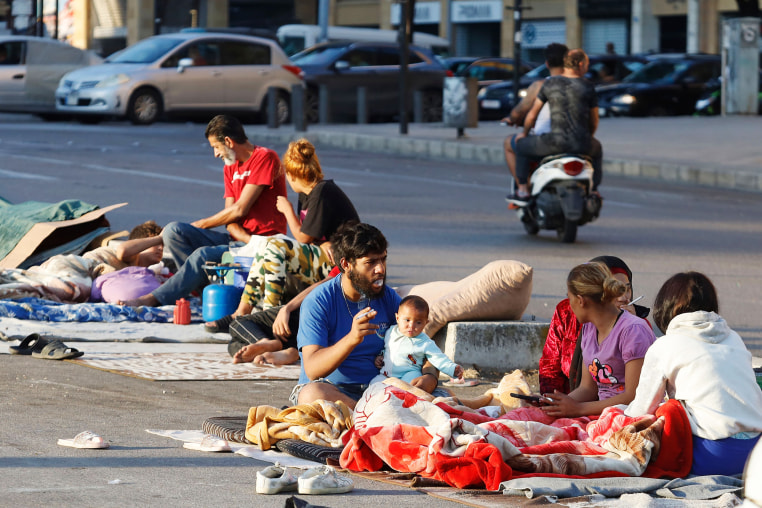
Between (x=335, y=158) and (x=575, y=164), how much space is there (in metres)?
8.90

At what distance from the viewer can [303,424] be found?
5.93 metres

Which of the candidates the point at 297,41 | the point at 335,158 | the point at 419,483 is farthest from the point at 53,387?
the point at 297,41

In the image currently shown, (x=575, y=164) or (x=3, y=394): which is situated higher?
(x=575, y=164)

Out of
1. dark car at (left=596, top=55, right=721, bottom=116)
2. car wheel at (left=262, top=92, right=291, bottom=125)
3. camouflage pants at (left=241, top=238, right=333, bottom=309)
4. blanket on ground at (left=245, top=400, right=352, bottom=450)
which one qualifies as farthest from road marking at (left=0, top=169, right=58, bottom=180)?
dark car at (left=596, top=55, right=721, bottom=116)

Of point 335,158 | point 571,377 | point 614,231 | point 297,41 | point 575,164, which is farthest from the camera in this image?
point 297,41

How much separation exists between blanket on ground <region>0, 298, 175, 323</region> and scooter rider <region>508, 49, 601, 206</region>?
169 inches

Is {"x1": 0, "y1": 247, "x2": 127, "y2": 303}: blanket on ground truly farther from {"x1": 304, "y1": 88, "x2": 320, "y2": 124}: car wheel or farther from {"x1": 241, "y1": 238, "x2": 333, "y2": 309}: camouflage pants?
{"x1": 304, "y1": 88, "x2": 320, "y2": 124}: car wheel

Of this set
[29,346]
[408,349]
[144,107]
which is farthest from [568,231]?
[144,107]

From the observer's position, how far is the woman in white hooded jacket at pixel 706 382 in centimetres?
532

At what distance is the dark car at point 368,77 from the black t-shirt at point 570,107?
15.6m

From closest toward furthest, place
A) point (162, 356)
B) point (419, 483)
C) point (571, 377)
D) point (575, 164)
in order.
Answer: point (419, 483) < point (571, 377) < point (162, 356) < point (575, 164)

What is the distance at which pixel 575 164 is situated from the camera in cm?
1240

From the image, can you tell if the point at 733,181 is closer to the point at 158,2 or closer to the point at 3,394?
the point at 3,394

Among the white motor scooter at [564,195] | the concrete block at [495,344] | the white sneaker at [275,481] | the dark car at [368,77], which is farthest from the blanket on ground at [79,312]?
the dark car at [368,77]
